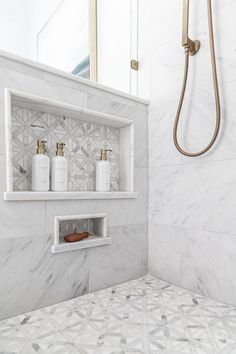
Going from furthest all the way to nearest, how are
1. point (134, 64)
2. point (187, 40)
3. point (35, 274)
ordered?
point (134, 64) → point (187, 40) → point (35, 274)

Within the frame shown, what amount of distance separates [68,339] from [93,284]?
343 mm

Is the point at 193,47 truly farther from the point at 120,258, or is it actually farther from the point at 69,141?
the point at 120,258

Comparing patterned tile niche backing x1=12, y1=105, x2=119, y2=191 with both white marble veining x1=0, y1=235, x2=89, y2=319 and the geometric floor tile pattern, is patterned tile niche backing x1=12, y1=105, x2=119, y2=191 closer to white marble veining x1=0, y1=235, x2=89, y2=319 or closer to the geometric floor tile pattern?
white marble veining x1=0, y1=235, x2=89, y2=319

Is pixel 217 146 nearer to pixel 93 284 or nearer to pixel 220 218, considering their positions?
pixel 220 218

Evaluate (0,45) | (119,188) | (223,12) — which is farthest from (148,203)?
(0,45)

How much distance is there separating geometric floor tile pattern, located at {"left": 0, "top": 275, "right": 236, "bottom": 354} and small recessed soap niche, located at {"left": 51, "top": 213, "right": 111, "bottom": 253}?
8.8 inches

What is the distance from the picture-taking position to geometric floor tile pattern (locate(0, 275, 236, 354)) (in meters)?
0.71

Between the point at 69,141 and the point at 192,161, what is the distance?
561 mm

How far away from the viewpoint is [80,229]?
113 centimetres

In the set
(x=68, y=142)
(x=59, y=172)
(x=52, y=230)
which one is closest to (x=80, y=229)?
(x=52, y=230)

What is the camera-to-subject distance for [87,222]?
1.16 meters

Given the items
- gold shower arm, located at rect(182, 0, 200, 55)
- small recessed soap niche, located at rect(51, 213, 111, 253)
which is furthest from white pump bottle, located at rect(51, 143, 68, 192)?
gold shower arm, located at rect(182, 0, 200, 55)

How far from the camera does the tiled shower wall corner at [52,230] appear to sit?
87 cm

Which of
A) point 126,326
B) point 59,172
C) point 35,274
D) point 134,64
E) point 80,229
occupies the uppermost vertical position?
point 134,64
